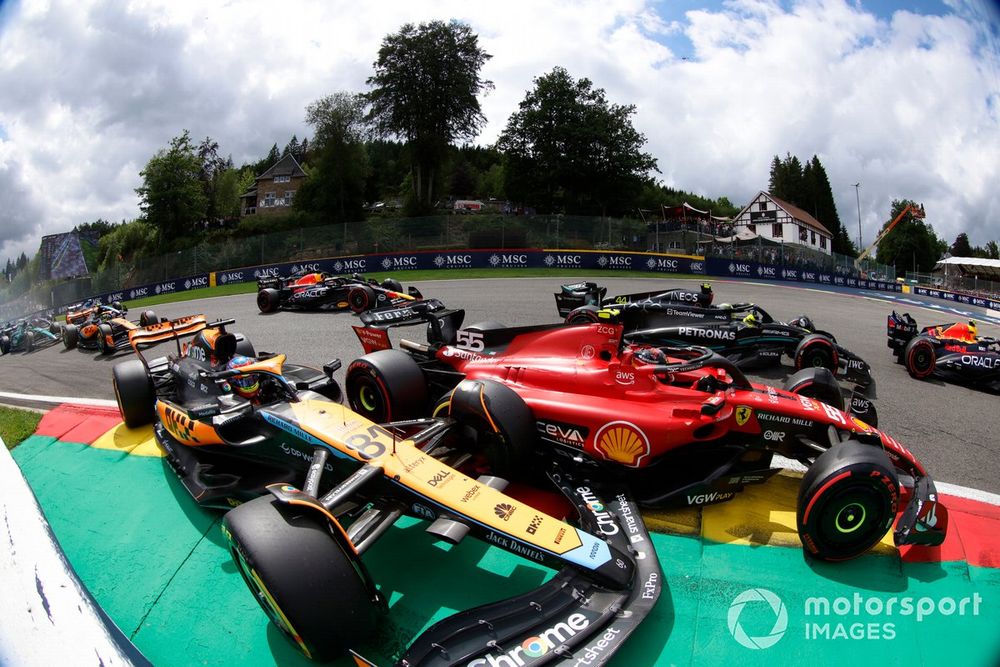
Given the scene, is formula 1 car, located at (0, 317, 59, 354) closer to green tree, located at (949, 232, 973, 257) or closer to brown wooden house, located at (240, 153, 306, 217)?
brown wooden house, located at (240, 153, 306, 217)

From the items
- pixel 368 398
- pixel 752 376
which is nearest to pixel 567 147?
pixel 752 376

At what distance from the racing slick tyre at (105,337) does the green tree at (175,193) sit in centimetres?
376

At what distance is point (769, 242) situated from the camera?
1231 inches

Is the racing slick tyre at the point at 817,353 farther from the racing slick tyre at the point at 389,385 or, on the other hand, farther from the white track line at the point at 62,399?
the white track line at the point at 62,399

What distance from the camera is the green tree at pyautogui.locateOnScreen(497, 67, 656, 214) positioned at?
716 centimetres

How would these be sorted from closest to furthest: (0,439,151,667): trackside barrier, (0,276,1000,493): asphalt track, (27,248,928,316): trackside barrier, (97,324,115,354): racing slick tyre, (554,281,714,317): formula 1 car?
(0,439,151,667): trackside barrier → (0,276,1000,493): asphalt track → (554,281,714,317): formula 1 car → (97,324,115,354): racing slick tyre → (27,248,928,316): trackside barrier

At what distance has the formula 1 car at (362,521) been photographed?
105 inches

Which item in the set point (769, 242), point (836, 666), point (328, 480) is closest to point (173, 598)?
point (328, 480)

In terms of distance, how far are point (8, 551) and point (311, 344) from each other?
8.27 m

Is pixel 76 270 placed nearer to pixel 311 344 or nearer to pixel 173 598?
pixel 173 598

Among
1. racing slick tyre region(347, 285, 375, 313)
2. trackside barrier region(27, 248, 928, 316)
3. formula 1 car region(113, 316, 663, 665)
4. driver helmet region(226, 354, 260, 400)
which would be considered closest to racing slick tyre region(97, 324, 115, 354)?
racing slick tyre region(347, 285, 375, 313)

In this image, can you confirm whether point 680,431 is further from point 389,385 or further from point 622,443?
point 389,385

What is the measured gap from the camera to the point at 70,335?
11.7 meters

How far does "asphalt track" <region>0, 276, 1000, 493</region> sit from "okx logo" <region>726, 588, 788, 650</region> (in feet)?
9.39
